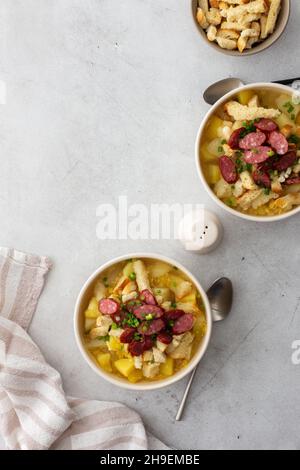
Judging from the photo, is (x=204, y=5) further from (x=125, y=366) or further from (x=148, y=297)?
(x=125, y=366)

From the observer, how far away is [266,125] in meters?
1.91

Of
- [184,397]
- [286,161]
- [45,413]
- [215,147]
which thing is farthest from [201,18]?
[45,413]

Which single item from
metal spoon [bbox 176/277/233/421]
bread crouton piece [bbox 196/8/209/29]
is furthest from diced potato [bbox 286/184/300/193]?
bread crouton piece [bbox 196/8/209/29]

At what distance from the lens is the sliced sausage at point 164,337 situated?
6.32 feet

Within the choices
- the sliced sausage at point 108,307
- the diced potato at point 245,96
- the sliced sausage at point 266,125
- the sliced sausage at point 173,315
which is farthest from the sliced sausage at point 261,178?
the sliced sausage at point 108,307

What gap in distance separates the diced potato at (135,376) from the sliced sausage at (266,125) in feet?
2.83

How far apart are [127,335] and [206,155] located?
2.07 feet

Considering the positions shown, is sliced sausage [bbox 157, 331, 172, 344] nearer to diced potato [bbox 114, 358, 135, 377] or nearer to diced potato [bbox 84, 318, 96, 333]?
diced potato [bbox 114, 358, 135, 377]

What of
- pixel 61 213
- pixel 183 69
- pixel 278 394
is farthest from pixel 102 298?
pixel 183 69

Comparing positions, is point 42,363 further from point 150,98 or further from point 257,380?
point 150,98

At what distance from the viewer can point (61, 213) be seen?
2.24 meters
